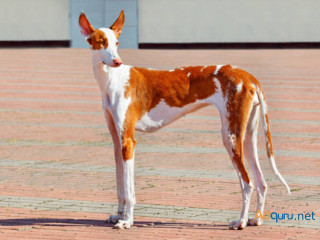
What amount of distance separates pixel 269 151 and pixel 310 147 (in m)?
3.99

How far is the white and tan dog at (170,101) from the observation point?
5676mm

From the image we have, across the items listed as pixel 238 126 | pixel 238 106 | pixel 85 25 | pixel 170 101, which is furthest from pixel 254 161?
pixel 85 25

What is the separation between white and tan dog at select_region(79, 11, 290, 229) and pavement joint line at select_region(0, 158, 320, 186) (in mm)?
1884

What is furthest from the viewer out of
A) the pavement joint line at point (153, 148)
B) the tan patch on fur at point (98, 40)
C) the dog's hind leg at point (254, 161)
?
the pavement joint line at point (153, 148)

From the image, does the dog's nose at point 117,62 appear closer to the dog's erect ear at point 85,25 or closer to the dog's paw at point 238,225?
the dog's erect ear at point 85,25

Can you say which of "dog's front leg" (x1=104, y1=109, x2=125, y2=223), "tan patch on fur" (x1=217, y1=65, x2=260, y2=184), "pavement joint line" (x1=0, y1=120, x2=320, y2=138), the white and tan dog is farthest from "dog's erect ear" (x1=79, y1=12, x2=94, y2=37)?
"pavement joint line" (x1=0, y1=120, x2=320, y2=138)

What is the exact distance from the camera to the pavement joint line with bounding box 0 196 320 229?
19.9ft

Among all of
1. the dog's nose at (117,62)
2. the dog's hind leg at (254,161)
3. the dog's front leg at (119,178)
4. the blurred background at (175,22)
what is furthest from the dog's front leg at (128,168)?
the blurred background at (175,22)

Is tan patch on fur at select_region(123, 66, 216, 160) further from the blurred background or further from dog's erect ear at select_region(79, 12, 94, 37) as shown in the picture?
the blurred background

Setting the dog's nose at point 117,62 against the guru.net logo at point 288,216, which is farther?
the guru.net logo at point 288,216

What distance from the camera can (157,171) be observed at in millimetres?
8156

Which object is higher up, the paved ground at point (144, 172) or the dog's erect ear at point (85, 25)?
the dog's erect ear at point (85, 25)

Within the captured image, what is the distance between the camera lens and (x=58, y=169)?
834 centimetres

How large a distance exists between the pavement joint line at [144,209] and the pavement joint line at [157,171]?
138 cm
